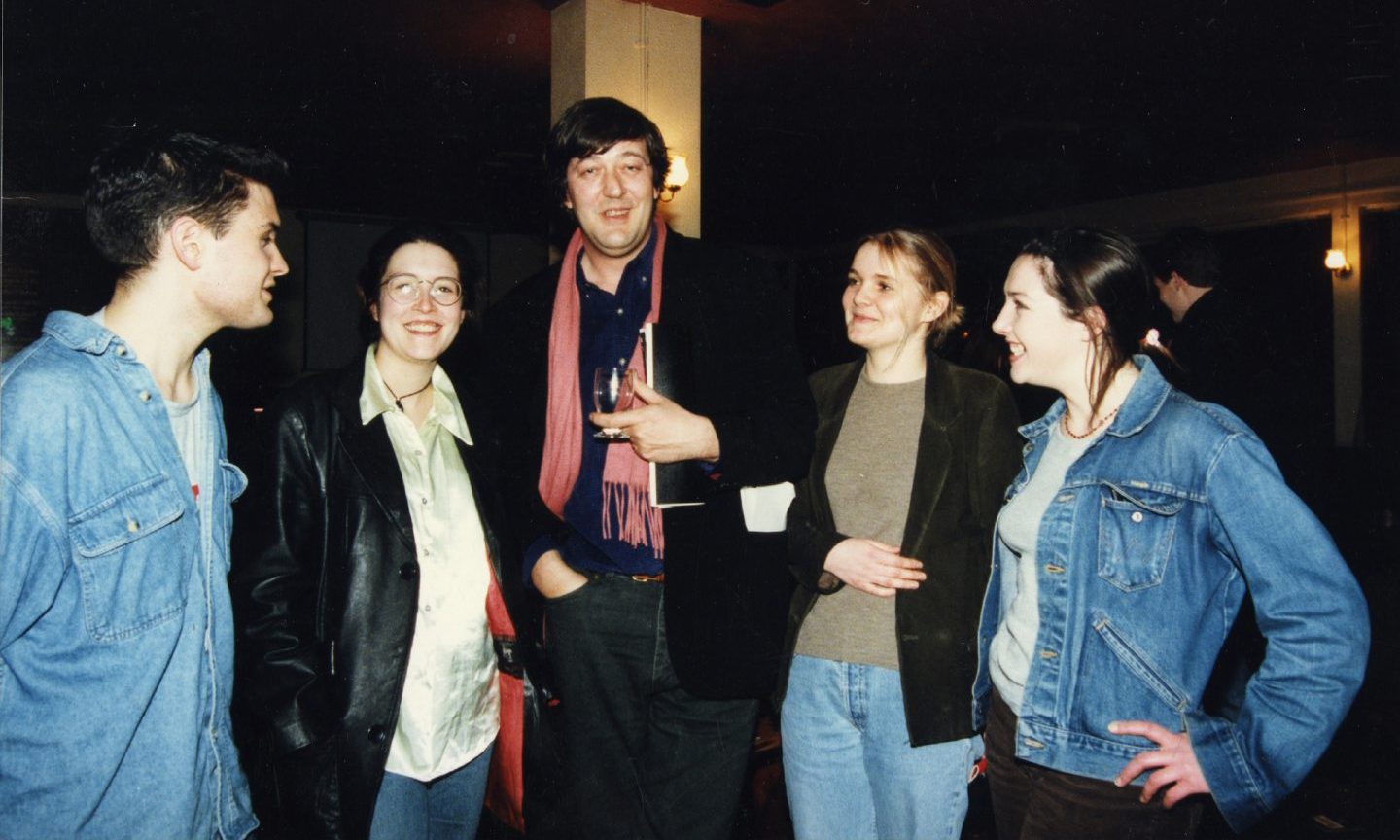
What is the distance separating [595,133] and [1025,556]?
142 cm

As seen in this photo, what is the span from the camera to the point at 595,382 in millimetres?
1985

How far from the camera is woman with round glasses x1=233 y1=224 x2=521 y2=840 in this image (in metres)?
1.85

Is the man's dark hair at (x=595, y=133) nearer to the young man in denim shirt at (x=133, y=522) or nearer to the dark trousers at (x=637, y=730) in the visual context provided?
the young man in denim shirt at (x=133, y=522)

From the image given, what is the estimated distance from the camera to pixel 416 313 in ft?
6.82

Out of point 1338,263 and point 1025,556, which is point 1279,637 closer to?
point 1025,556

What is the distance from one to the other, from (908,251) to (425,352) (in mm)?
1265

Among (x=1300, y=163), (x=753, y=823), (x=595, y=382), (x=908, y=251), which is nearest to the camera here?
(x=595, y=382)

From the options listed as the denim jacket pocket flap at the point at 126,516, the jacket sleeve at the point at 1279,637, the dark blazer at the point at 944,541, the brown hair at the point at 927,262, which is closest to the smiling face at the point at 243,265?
the denim jacket pocket flap at the point at 126,516

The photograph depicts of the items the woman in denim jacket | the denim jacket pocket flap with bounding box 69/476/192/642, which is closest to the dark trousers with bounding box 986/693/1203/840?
the woman in denim jacket

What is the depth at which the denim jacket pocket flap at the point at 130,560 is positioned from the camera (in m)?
1.47

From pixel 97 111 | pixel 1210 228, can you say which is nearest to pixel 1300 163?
pixel 1210 228

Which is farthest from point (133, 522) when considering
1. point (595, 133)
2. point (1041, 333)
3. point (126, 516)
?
point (1041, 333)

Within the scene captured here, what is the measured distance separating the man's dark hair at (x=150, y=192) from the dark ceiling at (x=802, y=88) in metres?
3.14

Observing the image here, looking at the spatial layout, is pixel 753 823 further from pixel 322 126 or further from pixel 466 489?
pixel 322 126
